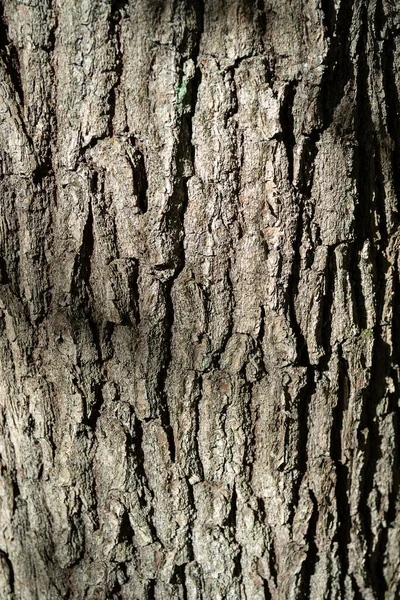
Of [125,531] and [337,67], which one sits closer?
[337,67]

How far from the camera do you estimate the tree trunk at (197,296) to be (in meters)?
1.12

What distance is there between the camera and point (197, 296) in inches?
48.7

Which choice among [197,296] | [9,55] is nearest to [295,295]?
[197,296]

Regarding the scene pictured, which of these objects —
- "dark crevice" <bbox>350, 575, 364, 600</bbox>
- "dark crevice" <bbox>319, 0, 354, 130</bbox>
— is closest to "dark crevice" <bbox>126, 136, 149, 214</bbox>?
"dark crevice" <bbox>319, 0, 354, 130</bbox>

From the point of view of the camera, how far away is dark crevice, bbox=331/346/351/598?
1.38 meters

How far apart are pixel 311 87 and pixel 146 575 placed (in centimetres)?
111

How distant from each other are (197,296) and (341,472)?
1.88ft

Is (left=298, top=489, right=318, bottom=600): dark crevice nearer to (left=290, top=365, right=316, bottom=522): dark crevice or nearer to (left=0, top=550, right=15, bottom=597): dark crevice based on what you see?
(left=290, top=365, right=316, bottom=522): dark crevice

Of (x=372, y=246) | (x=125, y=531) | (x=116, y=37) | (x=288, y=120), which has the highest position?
(x=116, y=37)

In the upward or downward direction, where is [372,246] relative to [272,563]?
upward

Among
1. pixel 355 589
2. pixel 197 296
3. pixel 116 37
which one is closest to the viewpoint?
pixel 116 37

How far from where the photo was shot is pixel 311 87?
1.14 metres

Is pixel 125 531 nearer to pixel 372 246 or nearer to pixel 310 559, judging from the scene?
pixel 310 559

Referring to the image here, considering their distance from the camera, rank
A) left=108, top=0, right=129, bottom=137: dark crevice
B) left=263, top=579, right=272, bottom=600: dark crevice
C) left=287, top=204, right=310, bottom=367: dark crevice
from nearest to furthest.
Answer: left=108, top=0, right=129, bottom=137: dark crevice < left=287, top=204, right=310, bottom=367: dark crevice < left=263, top=579, right=272, bottom=600: dark crevice
